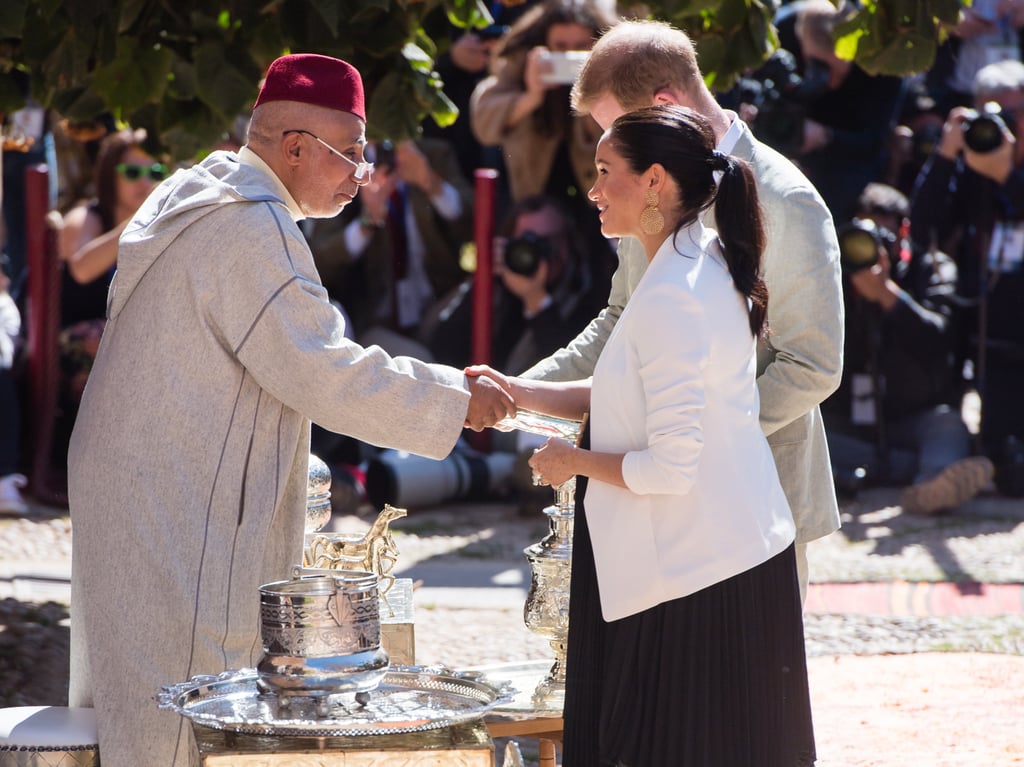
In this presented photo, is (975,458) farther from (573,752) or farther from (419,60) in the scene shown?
(573,752)

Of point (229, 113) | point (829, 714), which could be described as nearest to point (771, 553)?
point (829, 714)

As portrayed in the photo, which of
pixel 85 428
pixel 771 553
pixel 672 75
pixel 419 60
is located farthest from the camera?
pixel 419 60

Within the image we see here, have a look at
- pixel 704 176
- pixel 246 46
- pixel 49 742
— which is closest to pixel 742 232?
pixel 704 176

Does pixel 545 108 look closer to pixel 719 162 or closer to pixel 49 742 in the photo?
pixel 719 162

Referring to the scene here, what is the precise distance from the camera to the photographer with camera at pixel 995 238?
8.55m

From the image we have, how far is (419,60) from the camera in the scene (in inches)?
213

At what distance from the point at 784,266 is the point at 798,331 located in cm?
14

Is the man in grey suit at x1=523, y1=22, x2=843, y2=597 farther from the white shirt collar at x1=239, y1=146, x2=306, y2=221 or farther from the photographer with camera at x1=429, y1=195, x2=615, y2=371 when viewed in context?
the photographer with camera at x1=429, y1=195, x2=615, y2=371

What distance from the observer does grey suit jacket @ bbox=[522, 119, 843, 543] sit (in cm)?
337

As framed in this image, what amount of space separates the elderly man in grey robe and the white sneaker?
5.43 metres

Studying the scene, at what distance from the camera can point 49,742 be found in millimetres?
3150

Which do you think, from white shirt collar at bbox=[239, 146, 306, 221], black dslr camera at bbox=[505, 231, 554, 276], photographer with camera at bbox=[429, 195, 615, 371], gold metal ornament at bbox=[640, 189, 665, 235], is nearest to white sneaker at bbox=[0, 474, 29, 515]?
photographer with camera at bbox=[429, 195, 615, 371]

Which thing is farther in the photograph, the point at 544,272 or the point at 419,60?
the point at 544,272

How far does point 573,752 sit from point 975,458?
575cm
